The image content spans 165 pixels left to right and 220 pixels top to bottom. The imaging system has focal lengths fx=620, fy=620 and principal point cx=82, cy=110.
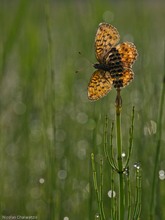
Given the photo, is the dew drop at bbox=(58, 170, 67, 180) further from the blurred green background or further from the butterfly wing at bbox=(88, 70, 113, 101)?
the butterfly wing at bbox=(88, 70, 113, 101)

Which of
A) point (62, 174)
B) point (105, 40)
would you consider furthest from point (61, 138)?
point (105, 40)

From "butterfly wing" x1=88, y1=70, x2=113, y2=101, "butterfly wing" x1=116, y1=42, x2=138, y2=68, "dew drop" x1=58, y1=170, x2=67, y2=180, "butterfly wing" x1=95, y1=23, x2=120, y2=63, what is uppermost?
"butterfly wing" x1=95, y1=23, x2=120, y2=63

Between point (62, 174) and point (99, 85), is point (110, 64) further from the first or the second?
point (62, 174)

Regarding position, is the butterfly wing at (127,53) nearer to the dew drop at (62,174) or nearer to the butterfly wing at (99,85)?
the butterfly wing at (99,85)

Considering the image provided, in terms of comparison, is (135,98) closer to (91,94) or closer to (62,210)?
(62,210)

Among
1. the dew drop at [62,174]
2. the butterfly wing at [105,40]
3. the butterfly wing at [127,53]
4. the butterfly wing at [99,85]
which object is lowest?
the dew drop at [62,174]

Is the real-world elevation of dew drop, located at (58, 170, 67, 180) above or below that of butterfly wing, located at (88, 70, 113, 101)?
below

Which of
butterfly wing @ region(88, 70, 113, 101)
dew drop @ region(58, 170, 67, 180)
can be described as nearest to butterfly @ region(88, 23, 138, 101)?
butterfly wing @ region(88, 70, 113, 101)

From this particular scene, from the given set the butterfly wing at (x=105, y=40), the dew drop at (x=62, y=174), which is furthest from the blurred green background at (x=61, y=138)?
the butterfly wing at (x=105, y=40)

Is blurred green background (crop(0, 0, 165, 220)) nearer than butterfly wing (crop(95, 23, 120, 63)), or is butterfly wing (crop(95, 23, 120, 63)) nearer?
butterfly wing (crop(95, 23, 120, 63))
